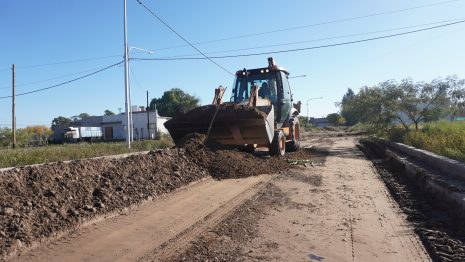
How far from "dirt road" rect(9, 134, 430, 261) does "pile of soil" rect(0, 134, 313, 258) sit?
0.86ft

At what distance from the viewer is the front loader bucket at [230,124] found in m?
11.0

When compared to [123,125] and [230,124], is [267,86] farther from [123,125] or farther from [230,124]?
[123,125]

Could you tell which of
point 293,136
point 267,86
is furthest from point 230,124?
point 293,136

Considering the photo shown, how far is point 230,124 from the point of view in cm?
1124

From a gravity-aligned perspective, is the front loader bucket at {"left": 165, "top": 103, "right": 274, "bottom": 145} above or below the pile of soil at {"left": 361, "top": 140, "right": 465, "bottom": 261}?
above

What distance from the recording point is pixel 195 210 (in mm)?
6480

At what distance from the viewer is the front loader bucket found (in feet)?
36.1

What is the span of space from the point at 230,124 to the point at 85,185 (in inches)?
204


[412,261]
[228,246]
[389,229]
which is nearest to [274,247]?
[228,246]

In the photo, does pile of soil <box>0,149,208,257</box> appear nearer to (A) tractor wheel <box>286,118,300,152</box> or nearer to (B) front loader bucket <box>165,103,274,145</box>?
(B) front loader bucket <box>165,103,274,145</box>

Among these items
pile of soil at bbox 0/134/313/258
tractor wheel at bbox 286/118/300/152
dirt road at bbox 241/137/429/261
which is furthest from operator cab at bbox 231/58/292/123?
dirt road at bbox 241/137/429/261

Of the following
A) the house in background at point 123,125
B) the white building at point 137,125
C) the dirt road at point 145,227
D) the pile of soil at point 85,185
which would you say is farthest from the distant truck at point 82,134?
the dirt road at point 145,227

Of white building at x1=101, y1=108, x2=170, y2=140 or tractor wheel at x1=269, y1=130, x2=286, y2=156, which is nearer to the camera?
tractor wheel at x1=269, y1=130, x2=286, y2=156

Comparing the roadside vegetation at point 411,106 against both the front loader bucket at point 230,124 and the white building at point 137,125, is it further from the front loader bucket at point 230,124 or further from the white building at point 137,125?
the white building at point 137,125
